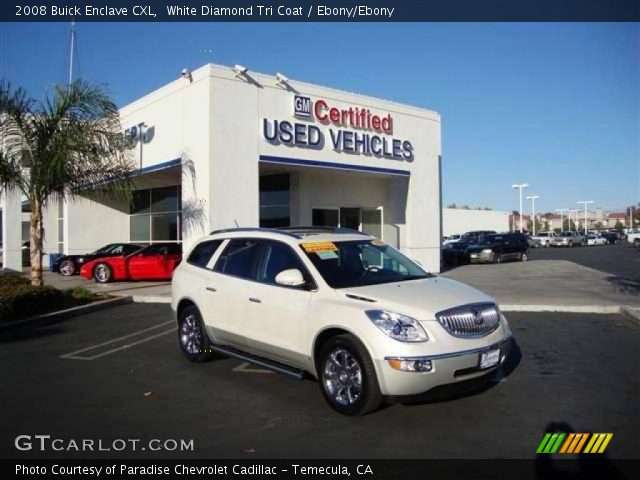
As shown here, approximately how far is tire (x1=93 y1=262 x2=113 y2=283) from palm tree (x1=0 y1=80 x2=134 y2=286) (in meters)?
4.58

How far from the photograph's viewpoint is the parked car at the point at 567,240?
176 ft

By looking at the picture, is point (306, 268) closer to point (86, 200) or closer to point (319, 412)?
point (319, 412)

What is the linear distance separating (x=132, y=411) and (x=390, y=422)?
8.38 feet

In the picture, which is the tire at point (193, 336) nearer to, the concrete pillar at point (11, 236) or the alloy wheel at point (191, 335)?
the alloy wheel at point (191, 335)

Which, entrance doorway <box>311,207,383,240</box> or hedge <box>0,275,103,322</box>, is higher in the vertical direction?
entrance doorway <box>311,207,383,240</box>

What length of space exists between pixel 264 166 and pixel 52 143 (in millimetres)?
6251

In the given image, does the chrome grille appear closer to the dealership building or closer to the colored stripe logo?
the colored stripe logo

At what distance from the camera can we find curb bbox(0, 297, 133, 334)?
9.96m

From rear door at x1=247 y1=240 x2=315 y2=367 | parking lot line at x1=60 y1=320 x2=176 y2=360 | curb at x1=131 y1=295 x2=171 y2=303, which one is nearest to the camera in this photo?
rear door at x1=247 y1=240 x2=315 y2=367

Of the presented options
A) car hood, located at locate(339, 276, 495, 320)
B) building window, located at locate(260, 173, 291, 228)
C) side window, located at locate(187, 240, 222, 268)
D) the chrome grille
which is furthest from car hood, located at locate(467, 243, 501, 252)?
the chrome grille

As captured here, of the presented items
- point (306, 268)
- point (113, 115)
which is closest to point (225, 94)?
point (113, 115)

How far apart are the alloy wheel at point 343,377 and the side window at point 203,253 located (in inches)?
111

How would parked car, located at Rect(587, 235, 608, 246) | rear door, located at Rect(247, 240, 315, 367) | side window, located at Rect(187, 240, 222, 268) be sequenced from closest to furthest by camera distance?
1. rear door, located at Rect(247, 240, 315, 367)
2. side window, located at Rect(187, 240, 222, 268)
3. parked car, located at Rect(587, 235, 608, 246)
